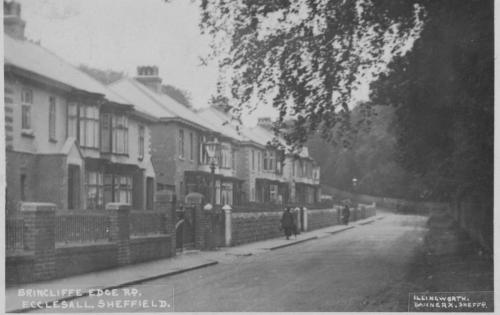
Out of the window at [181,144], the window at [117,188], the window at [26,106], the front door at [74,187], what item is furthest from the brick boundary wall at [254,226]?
the window at [26,106]

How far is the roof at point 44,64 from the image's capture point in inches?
795

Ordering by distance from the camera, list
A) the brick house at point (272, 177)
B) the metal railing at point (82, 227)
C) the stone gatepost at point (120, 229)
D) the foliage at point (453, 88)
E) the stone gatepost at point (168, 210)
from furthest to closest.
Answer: the brick house at point (272, 177)
the stone gatepost at point (168, 210)
the stone gatepost at point (120, 229)
the metal railing at point (82, 227)
the foliage at point (453, 88)

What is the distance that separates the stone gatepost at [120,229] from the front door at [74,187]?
28.3ft

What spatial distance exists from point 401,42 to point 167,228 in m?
8.63

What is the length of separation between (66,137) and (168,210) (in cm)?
700

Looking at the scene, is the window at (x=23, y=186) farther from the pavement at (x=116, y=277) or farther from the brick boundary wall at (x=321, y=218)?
the brick boundary wall at (x=321, y=218)

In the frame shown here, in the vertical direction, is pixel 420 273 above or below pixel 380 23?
below

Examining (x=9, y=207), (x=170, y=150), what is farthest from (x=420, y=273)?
(x=170, y=150)

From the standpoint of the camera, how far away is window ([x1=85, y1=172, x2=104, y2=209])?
88.6 ft

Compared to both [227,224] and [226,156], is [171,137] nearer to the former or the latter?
[226,156]

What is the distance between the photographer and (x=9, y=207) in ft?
52.5

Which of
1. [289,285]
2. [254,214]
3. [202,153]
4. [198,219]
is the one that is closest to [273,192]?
[202,153]

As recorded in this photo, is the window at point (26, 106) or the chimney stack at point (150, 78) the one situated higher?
the chimney stack at point (150, 78)

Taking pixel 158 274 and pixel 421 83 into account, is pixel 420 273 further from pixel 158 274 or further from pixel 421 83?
pixel 158 274
